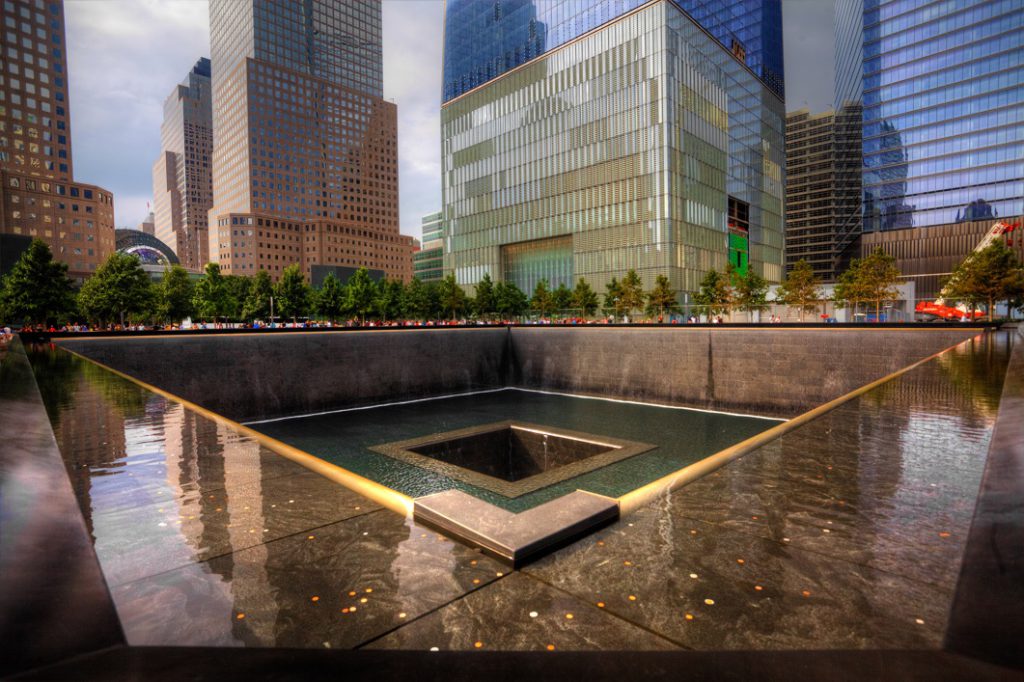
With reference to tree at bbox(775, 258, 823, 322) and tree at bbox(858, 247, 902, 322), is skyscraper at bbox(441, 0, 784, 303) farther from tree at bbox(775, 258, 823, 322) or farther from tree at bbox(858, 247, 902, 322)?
tree at bbox(858, 247, 902, 322)

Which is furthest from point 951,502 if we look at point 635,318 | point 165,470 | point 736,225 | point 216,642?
point 736,225

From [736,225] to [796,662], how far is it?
83834 millimetres

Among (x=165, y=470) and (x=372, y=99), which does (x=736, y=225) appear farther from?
(x=372, y=99)

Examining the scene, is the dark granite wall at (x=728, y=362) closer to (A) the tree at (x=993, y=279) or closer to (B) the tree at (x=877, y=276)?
(A) the tree at (x=993, y=279)

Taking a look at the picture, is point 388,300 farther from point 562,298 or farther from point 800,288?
point 800,288

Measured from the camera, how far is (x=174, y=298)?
160 ft

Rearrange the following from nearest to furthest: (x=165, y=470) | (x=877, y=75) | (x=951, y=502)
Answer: (x=951, y=502) → (x=165, y=470) → (x=877, y=75)

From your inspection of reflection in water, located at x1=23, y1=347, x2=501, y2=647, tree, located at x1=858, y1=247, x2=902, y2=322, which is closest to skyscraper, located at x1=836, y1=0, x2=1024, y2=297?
tree, located at x1=858, y1=247, x2=902, y2=322

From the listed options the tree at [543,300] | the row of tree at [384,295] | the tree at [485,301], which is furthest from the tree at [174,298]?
the tree at [543,300]

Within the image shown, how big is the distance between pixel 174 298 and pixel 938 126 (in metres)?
106

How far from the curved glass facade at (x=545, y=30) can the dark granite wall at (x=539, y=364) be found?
2252 inches

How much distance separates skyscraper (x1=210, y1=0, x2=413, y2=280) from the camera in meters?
143

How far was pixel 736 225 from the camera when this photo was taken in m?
77.5

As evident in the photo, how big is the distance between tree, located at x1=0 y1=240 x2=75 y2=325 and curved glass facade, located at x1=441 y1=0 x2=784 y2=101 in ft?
217
